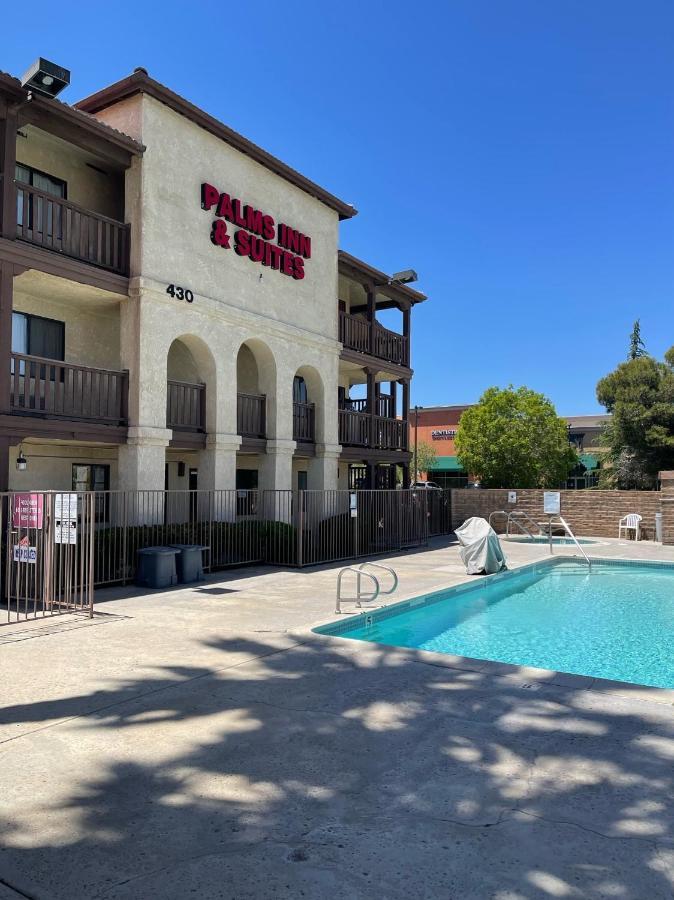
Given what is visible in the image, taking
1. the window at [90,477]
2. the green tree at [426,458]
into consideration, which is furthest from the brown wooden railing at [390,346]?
the green tree at [426,458]

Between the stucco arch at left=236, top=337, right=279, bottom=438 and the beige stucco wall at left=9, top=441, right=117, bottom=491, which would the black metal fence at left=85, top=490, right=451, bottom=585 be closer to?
the beige stucco wall at left=9, top=441, right=117, bottom=491

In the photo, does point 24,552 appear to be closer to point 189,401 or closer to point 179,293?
point 189,401

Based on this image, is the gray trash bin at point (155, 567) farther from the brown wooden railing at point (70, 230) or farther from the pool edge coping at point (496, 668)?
the brown wooden railing at point (70, 230)

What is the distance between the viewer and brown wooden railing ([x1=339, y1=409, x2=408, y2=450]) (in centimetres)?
2356

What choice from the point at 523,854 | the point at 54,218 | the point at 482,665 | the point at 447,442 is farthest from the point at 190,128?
the point at 447,442

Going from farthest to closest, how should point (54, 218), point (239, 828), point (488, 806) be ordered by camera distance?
1. point (54, 218)
2. point (488, 806)
3. point (239, 828)

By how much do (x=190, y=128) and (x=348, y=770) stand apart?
16175 mm

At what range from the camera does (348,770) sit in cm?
480

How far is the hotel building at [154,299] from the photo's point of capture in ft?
45.1

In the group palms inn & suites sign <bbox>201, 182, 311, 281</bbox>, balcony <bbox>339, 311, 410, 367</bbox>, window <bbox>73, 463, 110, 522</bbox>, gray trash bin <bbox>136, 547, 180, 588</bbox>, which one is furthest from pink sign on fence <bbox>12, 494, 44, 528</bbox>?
balcony <bbox>339, 311, 410, 367</bbox>

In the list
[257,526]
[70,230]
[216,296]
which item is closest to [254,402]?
[216,296]

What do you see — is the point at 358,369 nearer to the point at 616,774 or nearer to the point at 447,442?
the point at 616,774

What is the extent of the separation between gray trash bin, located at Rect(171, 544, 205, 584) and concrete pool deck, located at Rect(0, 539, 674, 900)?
17.7 feet

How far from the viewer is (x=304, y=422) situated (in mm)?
21641
